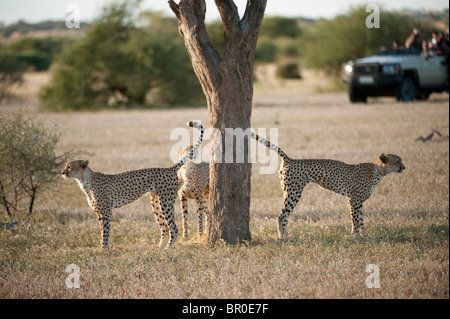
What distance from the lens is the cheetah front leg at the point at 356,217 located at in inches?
281

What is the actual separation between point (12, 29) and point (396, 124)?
64.9 metres

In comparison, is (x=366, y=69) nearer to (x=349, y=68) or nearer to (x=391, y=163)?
(x=349, y=68)

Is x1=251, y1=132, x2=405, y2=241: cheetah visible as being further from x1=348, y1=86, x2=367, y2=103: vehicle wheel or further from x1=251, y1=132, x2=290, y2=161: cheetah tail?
x1=348, y1=86, x2=367, y2=103: vehicle wheel

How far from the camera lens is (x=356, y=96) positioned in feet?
73.5

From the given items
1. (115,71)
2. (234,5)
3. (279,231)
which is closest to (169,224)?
(279,231)

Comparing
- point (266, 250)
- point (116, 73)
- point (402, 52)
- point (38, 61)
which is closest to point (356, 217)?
point (266, 250)

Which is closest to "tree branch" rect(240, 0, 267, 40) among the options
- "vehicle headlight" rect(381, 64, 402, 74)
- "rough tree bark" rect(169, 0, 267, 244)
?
"rough tree bark" rect(169, 0, 267, 244)

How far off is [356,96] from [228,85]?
16.8 metres

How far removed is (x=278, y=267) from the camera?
5.85 metres

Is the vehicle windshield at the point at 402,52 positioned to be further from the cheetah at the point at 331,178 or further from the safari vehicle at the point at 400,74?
the cheetah at the point at 331,178

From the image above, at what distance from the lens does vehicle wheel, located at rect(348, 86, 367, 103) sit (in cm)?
2209

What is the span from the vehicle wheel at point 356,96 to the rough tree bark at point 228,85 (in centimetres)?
1613

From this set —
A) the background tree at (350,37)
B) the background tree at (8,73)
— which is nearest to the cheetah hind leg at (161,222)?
the background tree at (350,37)
